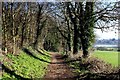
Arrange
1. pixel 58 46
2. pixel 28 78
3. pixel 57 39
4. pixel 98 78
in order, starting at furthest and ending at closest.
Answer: pixel 58 46 → pixel 57 39 → pixel 28 78 → pixel 98 78

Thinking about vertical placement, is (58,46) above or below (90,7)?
below

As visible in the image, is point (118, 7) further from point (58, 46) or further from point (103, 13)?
point (58, 46)

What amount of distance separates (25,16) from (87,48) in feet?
29.5

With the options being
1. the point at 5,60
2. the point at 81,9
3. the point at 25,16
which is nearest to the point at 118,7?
the point at 81,9

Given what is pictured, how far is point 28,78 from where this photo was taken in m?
16.5

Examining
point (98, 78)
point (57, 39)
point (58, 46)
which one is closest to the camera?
point (98, 78)

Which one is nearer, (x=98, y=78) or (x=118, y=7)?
(x=98, y=78)

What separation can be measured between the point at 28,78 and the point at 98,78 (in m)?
4.32

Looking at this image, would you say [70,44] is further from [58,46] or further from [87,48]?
[58,46]

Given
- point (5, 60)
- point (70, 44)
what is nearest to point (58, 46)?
point (70, 44)

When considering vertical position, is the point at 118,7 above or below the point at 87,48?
above

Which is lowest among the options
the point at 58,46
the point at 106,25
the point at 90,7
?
the point at 58,46

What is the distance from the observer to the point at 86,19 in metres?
30.2

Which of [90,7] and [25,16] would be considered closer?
[90,7]
